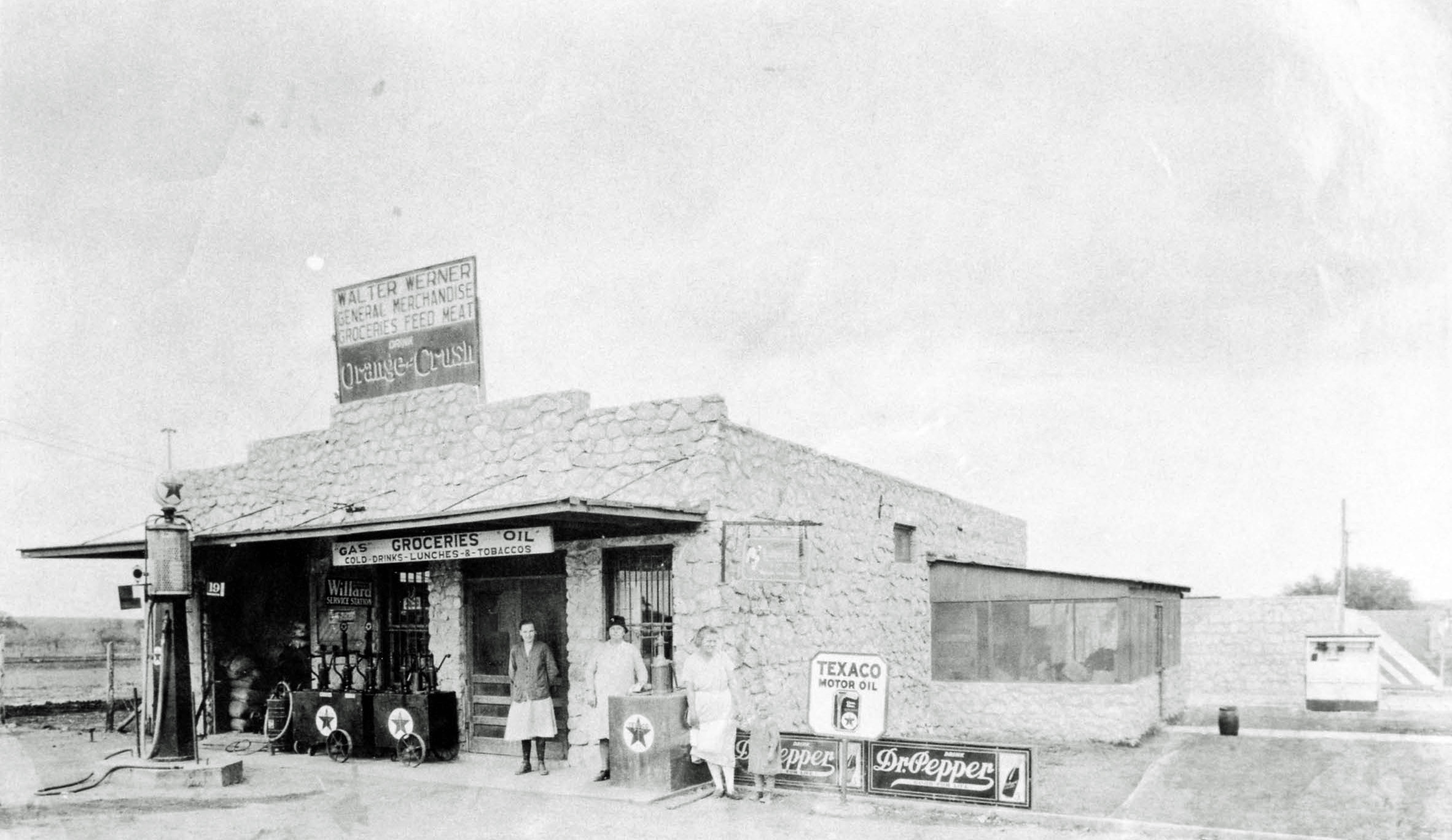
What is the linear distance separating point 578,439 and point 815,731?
4.45m

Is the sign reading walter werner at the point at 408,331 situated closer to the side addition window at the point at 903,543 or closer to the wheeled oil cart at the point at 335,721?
the wheeled oil cart at the point at 335,721

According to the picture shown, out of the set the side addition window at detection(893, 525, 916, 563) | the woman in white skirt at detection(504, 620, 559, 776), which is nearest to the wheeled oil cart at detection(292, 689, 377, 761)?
the woman in white skirt at detection(504, 620, 559, 776)

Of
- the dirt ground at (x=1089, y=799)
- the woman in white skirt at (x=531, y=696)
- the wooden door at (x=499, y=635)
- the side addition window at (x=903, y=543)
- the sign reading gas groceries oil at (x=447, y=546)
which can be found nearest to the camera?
the dirt ground at (x=1089, y=799)

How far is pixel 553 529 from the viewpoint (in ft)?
38.3

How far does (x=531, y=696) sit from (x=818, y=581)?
3.79 meters

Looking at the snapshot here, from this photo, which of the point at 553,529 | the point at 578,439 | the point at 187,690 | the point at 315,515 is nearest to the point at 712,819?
the point at 553,529

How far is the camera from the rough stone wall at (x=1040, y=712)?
15359 mm

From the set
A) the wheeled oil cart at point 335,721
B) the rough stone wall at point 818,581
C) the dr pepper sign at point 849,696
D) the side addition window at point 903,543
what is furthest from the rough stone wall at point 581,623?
→ the side addition window at point 903,543

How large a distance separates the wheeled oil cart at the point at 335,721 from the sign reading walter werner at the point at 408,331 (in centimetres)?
391

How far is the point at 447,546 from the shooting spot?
11477 millimetres

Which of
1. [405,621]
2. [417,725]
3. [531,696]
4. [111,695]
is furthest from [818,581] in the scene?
[111,695]

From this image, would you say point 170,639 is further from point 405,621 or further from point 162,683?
point 405,621

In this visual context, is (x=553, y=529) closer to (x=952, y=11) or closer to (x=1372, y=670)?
(x=952, y=11)

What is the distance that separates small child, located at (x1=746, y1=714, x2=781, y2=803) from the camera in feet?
32.1
